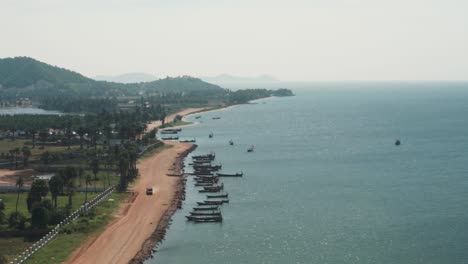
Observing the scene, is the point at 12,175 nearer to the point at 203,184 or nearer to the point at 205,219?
the point at 203,184

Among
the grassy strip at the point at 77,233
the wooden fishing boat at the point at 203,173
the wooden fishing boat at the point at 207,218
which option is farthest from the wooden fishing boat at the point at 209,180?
the wooden fishing boat at the point at 207,218

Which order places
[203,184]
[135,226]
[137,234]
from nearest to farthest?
[137,234]
[135,226]
[203,184]

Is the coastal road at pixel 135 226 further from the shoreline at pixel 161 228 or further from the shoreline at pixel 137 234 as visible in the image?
the shoreline at pixel 161 228

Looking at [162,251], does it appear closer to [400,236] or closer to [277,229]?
[277,229]

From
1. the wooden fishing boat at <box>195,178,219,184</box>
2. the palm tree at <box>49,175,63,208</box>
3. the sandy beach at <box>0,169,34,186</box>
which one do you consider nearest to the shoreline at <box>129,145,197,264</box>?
the wooden fishing boat at <box>195,178,219,184</box>

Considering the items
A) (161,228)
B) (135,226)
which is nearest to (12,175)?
(135,226)

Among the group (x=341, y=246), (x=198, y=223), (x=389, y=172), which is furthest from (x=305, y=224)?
(x=389, y=172)

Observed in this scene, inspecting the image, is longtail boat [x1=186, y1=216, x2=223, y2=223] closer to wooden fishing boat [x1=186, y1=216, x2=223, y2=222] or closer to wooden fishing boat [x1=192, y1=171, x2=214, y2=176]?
wooden fishing boat [x1=186, y1=216, x2=223, y2=222]
